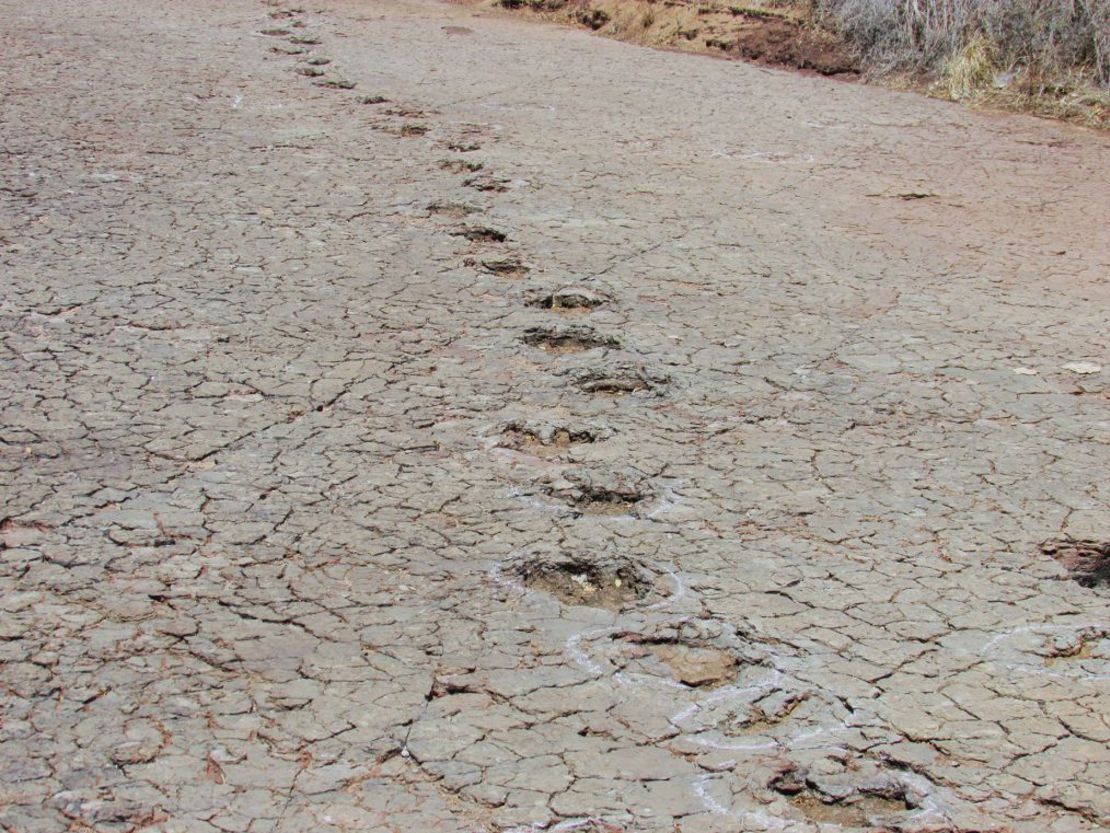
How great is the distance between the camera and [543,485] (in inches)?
140

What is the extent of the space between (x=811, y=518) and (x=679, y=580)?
51cm

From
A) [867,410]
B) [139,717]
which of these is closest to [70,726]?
[139,717]

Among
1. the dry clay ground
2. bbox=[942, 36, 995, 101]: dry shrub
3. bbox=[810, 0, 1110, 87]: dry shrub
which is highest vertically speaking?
bbox=[810, 0, 1110, 87]: dry shrub

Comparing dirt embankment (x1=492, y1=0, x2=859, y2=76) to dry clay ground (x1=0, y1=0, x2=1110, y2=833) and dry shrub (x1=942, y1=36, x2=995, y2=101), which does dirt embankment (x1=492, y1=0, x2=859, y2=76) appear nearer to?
dry shrub (x1=942, y1=36, x2=995, y2=101)

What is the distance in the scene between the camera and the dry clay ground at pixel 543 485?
2484 mm

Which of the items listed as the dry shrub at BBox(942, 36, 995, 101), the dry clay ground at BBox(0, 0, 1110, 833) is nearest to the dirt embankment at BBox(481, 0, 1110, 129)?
the dry shrub at BBox(942, 36, 995, 101)

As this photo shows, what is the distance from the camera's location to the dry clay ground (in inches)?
97.8

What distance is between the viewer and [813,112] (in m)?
8.00

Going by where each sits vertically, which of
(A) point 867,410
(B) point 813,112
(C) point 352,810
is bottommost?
(C) point 352,810

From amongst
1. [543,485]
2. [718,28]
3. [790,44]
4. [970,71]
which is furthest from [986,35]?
Answer: [543,485]

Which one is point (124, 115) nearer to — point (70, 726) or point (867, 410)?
point (867, 410)

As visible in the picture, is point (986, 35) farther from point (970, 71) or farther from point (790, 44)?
point (790, 44)

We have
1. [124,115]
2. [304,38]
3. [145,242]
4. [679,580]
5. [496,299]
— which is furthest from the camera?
[304,38]

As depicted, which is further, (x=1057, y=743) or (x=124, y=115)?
(x=124, y=115)
